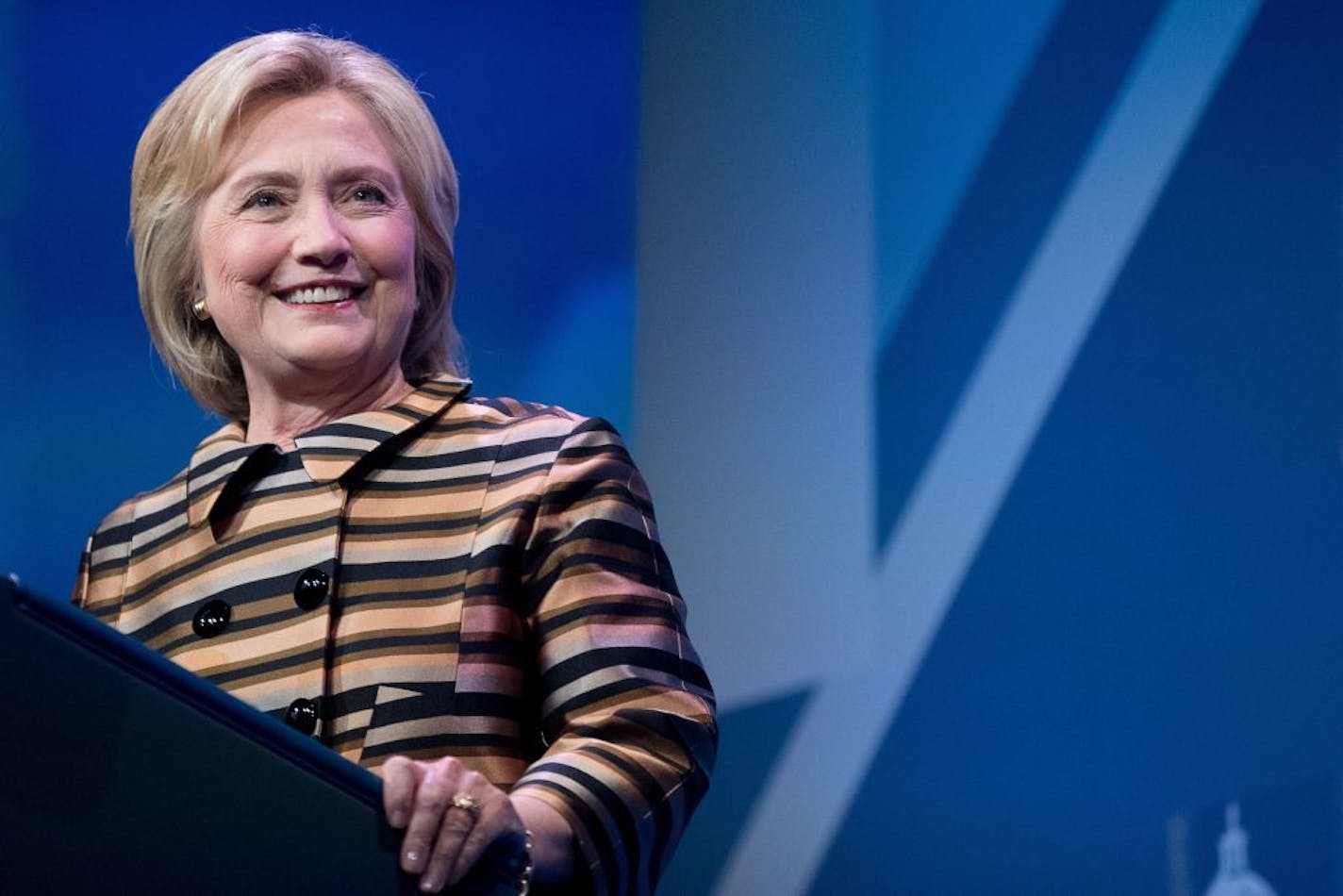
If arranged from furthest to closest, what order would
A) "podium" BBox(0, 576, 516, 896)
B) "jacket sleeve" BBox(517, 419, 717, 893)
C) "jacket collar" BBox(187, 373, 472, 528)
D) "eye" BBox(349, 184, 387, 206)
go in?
"eye" BBox(349, 184, 387, 206)
"jacket collar" BBox(187, 373, 472, 528)
"jacket sleeve" BBox(517, 419, 717, 893)
"podium" BBox(0, 576, 516, 896)

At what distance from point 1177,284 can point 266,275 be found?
1.43 metres

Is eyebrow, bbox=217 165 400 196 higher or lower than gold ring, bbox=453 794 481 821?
higher

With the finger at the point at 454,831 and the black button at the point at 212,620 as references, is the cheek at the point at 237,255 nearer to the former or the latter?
the black button at the point at 212,620

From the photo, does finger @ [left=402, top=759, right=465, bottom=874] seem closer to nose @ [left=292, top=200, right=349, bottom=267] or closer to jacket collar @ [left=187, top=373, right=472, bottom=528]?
jacket collar @ [left=187, top=373, right=472, bottom=528]

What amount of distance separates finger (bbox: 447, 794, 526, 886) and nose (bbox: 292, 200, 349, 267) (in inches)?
26.1

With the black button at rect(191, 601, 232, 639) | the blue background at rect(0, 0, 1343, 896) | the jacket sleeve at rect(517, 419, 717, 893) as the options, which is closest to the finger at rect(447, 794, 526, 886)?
the jacket sleeve at rect(517, 419, 717, 893)

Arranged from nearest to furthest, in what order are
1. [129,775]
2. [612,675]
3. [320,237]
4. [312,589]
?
[129,775] → [612,675] → [312,589] → [320,237]

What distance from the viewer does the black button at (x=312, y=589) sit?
131cm

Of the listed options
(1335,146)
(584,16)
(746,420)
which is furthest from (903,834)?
(584,16)

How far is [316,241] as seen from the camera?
147cm

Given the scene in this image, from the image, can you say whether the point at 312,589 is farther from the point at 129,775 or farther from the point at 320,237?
the point at 129,775

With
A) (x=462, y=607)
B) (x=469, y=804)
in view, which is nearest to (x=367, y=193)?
(x=462, y=607)

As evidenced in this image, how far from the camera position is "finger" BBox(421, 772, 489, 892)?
0.84m

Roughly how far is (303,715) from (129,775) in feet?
1.65
